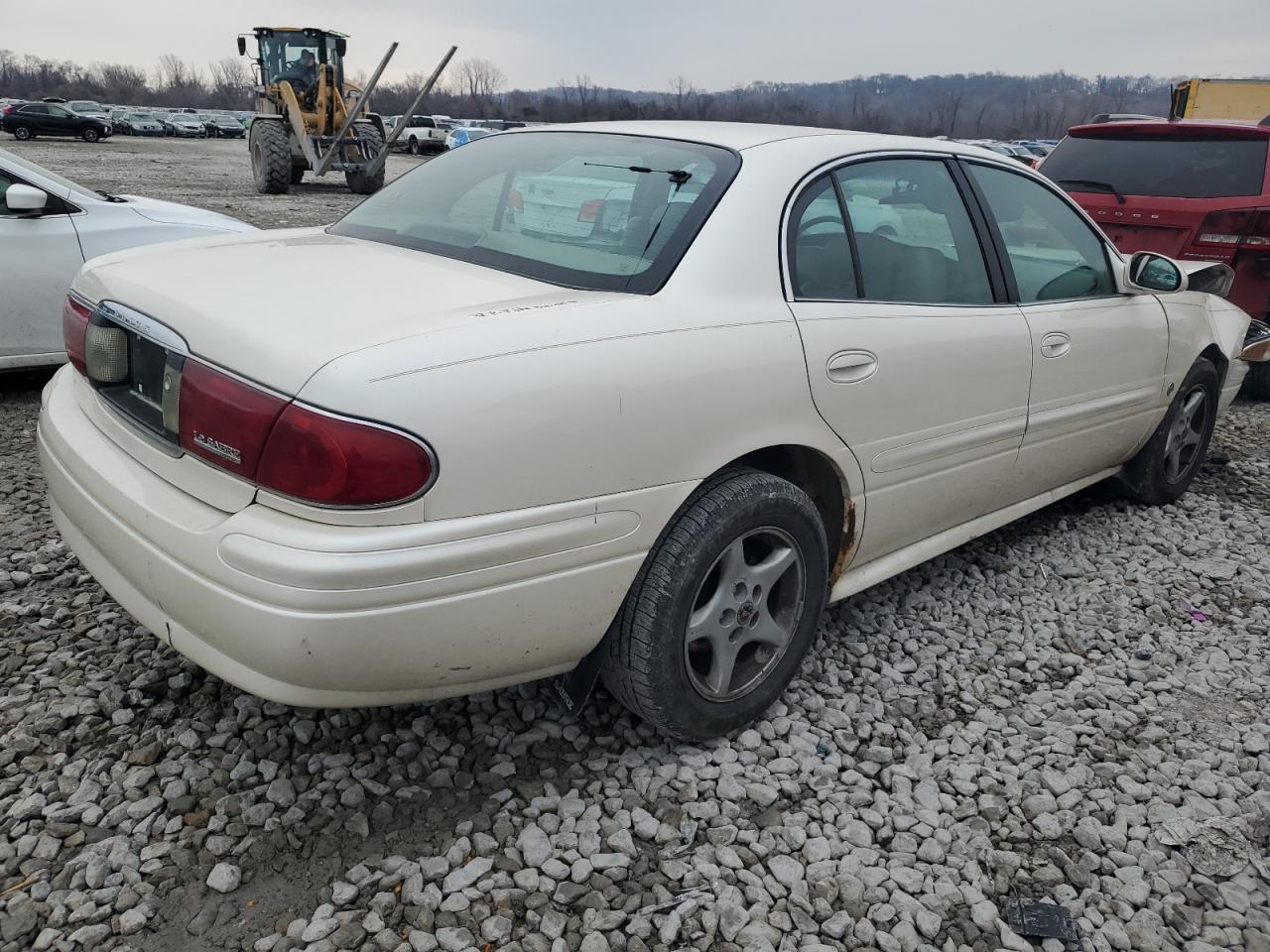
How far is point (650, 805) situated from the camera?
89.0 inches

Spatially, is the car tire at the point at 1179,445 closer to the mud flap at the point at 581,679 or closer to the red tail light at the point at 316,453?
the mud flap at the point at 581,679

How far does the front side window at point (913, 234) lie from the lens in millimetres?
2662

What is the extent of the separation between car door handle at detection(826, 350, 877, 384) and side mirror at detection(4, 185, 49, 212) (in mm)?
4345

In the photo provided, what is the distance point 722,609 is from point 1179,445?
9.52 ft

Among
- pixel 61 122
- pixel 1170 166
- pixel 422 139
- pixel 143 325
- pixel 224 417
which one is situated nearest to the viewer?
pixel 224 417

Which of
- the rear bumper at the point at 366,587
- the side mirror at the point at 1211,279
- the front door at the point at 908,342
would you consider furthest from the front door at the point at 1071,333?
the rear bumper at the point at 366,587

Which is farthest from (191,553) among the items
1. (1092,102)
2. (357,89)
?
(1092,102)

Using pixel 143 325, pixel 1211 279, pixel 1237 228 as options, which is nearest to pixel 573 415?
pixel 143 325

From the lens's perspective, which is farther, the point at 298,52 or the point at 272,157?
the point at 298,52

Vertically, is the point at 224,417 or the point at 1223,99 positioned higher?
the point at 1223,99

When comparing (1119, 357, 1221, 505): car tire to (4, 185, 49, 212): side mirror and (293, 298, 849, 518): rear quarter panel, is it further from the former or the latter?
(4, 185, 49, 212): side mirror

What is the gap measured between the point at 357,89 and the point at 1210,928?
2082cm

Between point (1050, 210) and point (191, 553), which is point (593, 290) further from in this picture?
point (1050, 210)

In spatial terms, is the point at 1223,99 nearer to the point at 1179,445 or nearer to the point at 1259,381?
the point at 1259,381
